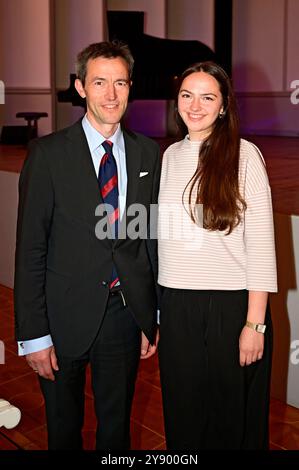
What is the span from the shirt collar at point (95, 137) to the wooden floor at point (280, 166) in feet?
3.68

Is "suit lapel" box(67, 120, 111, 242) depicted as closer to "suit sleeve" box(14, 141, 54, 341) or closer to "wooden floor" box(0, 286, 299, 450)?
"suit sleeve" box(14, 141, 54, 341)

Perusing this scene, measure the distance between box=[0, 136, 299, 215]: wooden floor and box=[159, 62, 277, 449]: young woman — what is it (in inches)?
41.7

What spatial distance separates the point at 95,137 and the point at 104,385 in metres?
0.68

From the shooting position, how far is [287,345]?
2586 millimetres

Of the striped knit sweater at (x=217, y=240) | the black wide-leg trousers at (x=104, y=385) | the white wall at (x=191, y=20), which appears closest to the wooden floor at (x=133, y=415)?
the black wide-leg trousers at (x=104, y=385)

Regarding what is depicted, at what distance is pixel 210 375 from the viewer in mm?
1575

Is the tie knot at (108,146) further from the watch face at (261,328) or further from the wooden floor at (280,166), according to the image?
the wooden floor at (280,166)

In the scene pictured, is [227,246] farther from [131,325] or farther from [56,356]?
[56,356]

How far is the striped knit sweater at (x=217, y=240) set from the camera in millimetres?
1478

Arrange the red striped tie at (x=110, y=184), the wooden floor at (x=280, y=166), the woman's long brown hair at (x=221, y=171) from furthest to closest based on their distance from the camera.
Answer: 1. the wooden floor at (x=280, y=166)
2. the red striped tie at (x=110, y=184)
3. the woman's long brown hair at (x=221, y=171)

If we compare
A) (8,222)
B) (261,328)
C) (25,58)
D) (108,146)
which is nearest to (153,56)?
(25,58)

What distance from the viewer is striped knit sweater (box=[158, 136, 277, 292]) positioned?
1.48 metres

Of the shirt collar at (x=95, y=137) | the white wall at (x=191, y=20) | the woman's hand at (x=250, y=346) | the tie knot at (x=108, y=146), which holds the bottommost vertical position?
the woman's hand at (x=250, y=346)

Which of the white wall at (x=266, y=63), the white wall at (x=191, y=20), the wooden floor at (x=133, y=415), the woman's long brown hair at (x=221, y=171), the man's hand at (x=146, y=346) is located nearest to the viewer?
the woman's long brown hair at (x=221, y=171)
